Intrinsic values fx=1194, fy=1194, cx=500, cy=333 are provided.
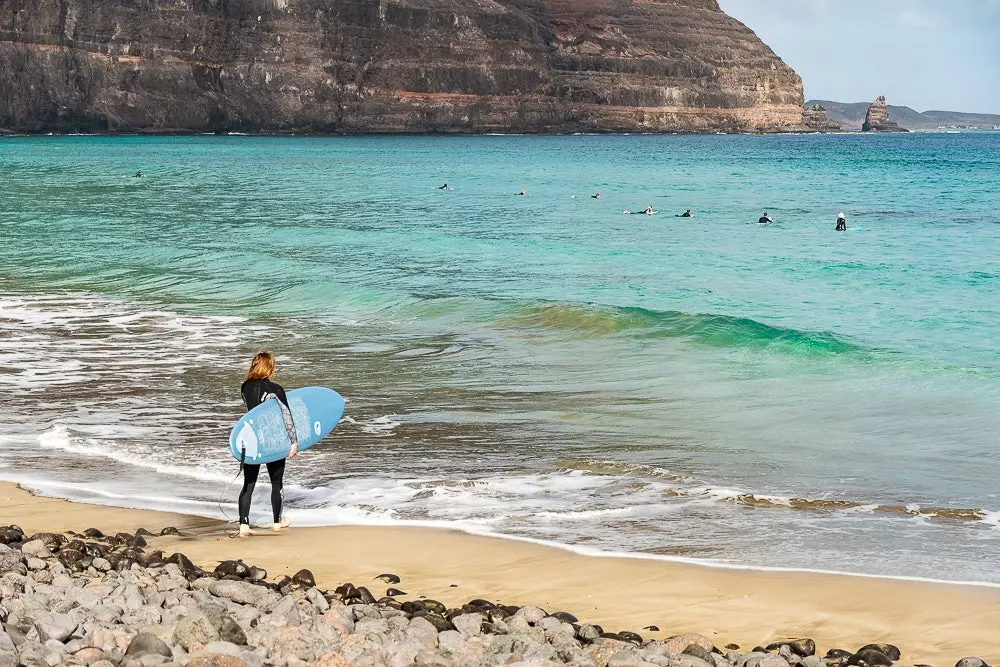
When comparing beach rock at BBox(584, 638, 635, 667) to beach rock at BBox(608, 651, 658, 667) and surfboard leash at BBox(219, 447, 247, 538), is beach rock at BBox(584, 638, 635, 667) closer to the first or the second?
beach rock at BBox(608, 651, 658, 667)

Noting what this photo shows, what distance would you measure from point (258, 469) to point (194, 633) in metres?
3.17

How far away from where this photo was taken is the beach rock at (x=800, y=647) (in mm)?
5926

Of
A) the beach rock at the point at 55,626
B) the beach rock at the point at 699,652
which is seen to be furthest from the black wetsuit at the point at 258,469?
the beach rock at the point at 699,652

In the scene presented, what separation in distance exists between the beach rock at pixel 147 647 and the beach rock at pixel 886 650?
335 centimetres

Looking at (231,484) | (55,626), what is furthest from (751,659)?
(231,484)

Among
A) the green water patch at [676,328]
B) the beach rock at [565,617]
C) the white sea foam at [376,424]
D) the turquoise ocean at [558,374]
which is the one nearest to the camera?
the beach rock at [565,617]

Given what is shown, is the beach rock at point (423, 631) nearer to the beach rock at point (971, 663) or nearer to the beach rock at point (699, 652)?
the beach rock at point (699, 652)

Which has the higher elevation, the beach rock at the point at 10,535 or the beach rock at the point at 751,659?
the beach rock at the point at 751,659

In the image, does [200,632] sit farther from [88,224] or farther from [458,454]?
[88,224]

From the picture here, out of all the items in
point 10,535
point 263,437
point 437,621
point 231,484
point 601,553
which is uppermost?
point 263,437

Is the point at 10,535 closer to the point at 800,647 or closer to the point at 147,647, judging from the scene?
the point at 147,647

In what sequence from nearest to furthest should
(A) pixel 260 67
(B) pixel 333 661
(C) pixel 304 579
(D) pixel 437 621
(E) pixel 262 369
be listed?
(B) pixel 333 661
(D) pixel 437 621
(C) pixel 304 579
(E) pixel 262 369
(A) pixel 260 67

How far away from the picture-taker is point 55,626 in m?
5.62

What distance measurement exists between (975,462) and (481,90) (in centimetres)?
18999
